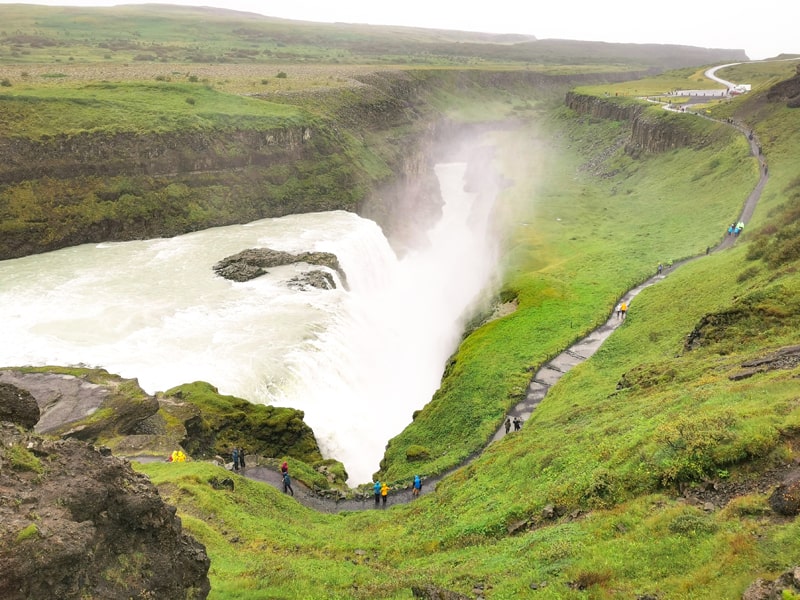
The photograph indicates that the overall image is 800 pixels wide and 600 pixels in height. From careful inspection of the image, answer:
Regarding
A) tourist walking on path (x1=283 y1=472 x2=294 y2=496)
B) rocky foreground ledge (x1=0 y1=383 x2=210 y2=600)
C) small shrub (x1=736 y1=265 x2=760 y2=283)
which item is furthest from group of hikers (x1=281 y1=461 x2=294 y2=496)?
small shrub (x1=736 y1=265 x2=760 y2=283)

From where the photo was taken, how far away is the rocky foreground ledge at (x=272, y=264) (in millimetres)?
51125

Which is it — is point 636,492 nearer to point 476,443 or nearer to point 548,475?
point 548,475

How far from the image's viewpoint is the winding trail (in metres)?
27.5

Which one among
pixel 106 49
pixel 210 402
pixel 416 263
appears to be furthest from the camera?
pixel 106 49

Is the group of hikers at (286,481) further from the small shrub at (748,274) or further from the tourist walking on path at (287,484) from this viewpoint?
the small shrub at (748,274)

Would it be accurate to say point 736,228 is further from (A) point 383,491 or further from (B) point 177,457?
(B) point 177,457

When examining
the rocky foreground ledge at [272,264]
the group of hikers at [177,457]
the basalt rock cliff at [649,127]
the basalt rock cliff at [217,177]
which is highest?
the basalt rock cliff at [649,127]

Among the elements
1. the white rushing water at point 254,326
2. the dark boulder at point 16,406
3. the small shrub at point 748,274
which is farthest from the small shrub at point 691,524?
the small shrub at point 748,274

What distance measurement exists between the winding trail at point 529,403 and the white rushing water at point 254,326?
22.7 feet

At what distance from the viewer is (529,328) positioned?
44625 millimetres

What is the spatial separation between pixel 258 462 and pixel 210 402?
16.6 feet

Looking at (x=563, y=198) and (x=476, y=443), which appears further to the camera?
(x=563, y=198)

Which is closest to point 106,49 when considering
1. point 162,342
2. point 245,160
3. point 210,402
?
point 245,160

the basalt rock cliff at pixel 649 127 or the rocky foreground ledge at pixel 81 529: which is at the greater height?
the basalt rock cliff at pixel 649 127
